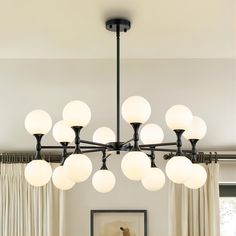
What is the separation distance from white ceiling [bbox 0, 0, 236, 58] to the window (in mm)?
1786

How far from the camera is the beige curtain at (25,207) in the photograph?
15.9 feet

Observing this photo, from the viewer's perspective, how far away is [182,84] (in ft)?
14.4

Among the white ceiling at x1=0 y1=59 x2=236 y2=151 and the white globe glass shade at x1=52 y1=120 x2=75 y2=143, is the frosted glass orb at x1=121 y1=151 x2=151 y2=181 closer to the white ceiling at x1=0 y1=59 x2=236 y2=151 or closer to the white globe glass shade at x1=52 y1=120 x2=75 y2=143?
the white globe glass shade at x1=52 y1=120 x2=75 y2=143

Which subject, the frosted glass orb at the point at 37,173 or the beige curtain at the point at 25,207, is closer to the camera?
the frosted glass orb at the point at 37,173

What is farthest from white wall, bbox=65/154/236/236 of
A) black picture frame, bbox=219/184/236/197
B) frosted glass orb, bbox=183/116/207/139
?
frosted glass orb, bbox=183/116/207/139

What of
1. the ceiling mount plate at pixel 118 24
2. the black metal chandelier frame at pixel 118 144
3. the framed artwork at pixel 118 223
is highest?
the ceiling mount plate at pixel 118 24

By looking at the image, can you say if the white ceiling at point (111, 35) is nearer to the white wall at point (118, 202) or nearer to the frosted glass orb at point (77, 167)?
the frosted glass orb at point (77, 167)

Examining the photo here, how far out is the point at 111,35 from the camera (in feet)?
11.3

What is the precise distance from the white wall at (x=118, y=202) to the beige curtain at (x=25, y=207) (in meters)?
0.14

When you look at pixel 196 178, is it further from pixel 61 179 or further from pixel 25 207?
pixel 25 207

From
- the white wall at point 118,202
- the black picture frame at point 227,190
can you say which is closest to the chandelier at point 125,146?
the white wall at point 118,202

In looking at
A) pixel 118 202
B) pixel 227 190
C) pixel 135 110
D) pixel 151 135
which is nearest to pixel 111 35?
pixel 151 135

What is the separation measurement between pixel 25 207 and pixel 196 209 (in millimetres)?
1661

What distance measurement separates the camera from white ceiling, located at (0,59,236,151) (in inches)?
166
